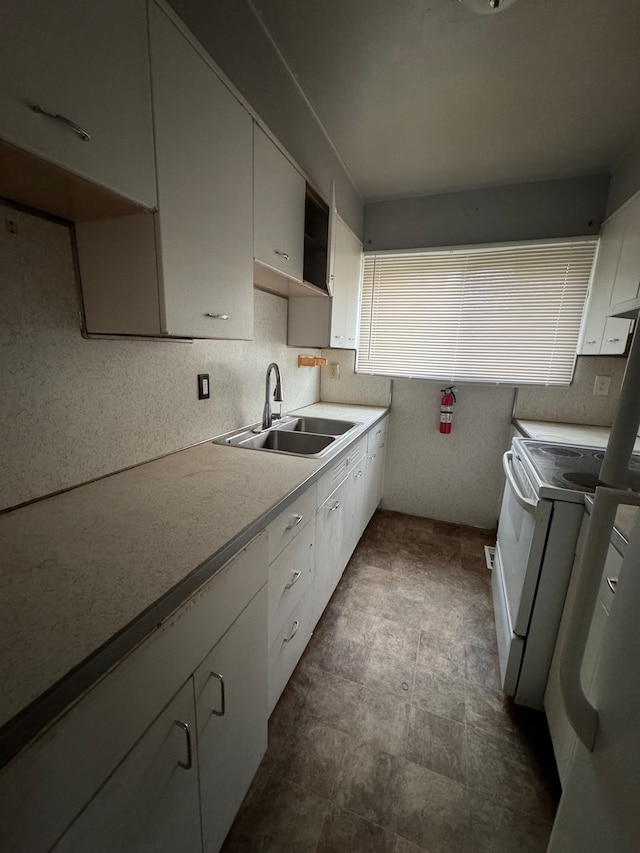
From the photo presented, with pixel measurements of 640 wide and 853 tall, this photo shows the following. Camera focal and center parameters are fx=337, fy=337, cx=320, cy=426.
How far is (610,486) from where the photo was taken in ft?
1.97

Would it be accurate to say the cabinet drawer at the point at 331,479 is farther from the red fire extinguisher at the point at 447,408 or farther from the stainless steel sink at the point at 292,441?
the red fire extinguisher at the point at 447,408

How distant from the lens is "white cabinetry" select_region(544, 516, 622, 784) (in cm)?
91

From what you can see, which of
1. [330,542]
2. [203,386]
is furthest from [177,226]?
[330,542]

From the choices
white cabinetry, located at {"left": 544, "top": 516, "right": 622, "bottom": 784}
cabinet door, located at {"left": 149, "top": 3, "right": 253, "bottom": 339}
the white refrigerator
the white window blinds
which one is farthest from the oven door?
cabinet door, located at {"left": 149, "top": 3, "right": 253, "bottom": 339}

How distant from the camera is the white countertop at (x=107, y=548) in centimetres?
50

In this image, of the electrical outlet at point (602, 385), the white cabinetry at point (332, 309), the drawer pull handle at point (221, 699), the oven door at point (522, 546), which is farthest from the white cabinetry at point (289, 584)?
the electrical outlet at point (602, 385)

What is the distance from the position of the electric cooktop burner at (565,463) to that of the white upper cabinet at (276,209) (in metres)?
1.40

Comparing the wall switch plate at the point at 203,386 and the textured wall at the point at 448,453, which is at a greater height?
the wall switch plate at the point at 203,386

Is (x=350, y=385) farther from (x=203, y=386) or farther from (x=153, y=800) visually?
(x=153, y=800)

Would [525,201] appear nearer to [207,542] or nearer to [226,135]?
[226,135]

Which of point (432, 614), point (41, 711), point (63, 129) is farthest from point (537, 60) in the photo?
point (432, 614)

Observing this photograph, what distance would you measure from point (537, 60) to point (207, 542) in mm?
2149

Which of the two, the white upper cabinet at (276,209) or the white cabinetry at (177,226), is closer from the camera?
the white cabinetry at (177,226)

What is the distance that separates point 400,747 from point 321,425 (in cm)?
159
